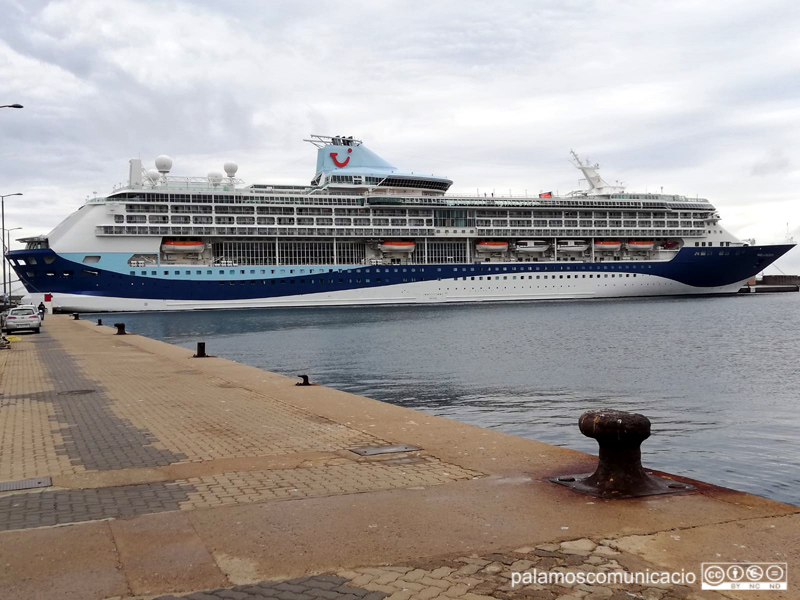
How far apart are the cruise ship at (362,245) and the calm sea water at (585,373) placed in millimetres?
18829

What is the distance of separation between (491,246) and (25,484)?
7634 centimetres

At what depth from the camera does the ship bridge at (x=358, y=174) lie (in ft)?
261

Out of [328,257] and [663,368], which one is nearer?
[663,368]

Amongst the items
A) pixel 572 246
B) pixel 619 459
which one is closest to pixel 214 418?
pixel 619 459

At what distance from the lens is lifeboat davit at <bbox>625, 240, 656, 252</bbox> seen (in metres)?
86.2

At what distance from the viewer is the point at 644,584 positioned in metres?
4.69

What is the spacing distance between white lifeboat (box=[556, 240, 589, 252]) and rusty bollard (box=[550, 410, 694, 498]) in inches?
3108

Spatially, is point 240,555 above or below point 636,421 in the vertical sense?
below

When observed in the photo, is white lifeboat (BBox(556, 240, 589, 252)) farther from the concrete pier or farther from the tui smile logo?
the concrete pier

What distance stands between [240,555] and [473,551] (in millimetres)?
1671

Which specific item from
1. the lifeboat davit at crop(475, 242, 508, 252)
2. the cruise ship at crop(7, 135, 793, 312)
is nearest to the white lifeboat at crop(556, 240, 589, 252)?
the cruise ship at crop(7, 135, 793, 312)

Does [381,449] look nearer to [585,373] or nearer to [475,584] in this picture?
[475,584]

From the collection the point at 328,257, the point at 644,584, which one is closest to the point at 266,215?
the point at 328,257

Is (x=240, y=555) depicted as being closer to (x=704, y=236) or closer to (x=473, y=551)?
(x=473, y=551)
